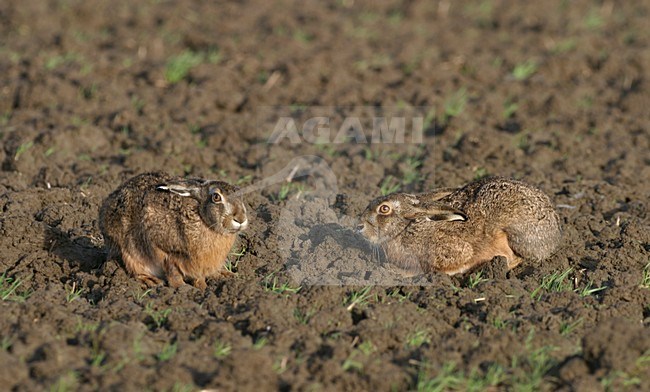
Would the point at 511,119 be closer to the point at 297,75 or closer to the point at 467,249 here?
the point at 297,75

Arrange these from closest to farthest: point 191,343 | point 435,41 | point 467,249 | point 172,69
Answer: point 191,343, point 467,249, point 172,69, point 435,41

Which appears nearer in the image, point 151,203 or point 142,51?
point 151,203

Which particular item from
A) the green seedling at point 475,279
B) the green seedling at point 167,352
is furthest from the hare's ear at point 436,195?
the green seedling at point 167,352

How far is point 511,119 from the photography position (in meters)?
11.7

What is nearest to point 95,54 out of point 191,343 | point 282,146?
point 282,146

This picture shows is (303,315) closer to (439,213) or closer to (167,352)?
(167,352)

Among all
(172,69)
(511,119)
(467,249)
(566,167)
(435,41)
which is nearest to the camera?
(467,249)

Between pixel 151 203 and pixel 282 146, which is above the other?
pixel 151 203

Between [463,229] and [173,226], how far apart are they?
7.16 ft

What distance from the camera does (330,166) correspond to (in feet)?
32.6

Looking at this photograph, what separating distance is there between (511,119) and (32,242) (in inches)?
239

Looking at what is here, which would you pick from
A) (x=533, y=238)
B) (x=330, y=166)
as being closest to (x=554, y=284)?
(x=533, y=238)

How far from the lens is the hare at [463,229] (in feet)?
24.7

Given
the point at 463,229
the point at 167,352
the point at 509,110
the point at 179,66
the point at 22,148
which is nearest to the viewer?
the point at 167,352
